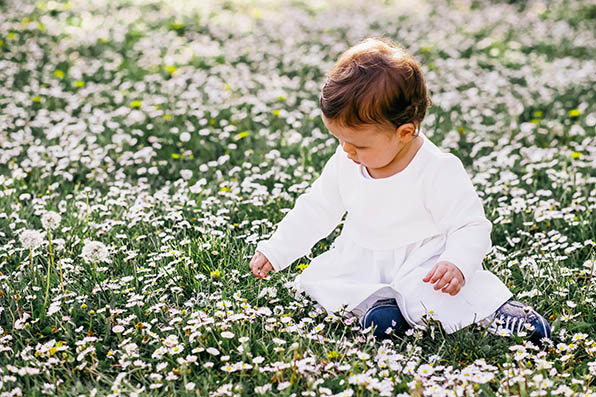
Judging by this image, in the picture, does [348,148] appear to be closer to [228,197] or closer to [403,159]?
[403,159]

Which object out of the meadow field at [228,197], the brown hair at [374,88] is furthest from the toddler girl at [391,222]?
the meadow field at [228,197]

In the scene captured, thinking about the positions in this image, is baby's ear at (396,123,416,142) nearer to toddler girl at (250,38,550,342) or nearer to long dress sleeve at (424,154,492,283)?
toddler girl at (250,38,550,342)

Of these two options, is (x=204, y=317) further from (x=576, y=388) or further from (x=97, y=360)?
(x=576, y=388)

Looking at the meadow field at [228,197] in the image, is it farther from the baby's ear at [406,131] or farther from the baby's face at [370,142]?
the baby's ear at [406,131]

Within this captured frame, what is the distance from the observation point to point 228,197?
432 cm

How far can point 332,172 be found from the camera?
10.6 feet

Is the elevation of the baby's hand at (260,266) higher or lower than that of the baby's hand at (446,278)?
lower

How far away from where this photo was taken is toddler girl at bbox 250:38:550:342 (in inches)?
108

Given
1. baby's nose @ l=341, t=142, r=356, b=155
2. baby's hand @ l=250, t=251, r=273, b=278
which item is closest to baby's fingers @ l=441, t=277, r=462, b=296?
baby's nose @ l=341, t=142, r=356, b=155

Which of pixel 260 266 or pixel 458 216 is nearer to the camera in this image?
pixel 458 216

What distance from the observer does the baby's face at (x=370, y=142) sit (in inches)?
110

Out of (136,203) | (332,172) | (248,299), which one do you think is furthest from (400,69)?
(136,203)

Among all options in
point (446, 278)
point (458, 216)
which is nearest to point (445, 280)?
point (446, 278)

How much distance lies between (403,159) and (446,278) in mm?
553
